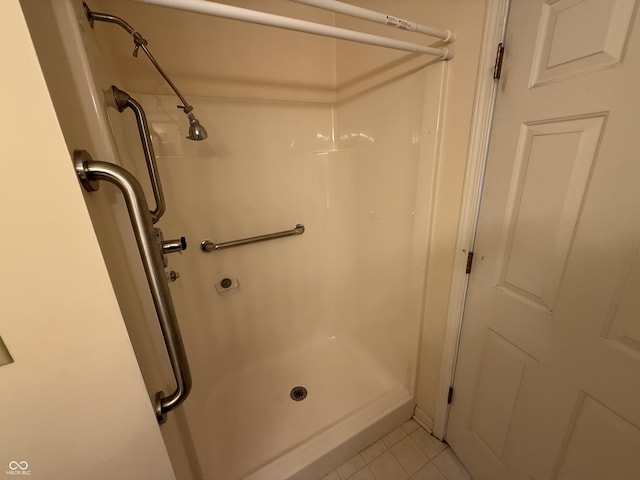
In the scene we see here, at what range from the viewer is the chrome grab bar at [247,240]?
1353 mm

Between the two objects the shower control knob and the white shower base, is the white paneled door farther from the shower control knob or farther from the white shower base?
the shower control knob

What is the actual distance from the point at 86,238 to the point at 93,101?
304 millimetres

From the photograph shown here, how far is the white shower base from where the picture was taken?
108 centimetres

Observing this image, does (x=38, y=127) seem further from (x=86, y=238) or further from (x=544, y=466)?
(x=544, y=466)

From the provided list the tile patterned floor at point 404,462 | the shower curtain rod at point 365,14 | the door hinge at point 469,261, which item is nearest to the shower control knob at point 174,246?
the shower curtain rod at point 365,14

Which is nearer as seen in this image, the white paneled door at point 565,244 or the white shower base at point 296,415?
the white paneled door at point 565,244

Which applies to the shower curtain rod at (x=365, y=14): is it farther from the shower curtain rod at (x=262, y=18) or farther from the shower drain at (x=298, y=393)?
the shower drain at (x=298, y=393)

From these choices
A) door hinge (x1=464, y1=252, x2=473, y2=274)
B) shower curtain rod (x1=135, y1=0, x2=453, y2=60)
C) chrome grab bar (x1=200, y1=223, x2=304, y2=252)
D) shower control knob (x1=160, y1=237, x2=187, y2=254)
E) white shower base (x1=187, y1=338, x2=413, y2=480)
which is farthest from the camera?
chrome grab bar (x1=200, y1=223, x2=304, y2=252)

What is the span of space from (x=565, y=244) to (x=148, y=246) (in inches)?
38.9

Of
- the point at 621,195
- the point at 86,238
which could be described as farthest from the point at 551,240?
the point at 86,238

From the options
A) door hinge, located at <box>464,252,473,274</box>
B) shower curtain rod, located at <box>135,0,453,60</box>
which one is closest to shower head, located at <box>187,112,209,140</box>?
shower curtain rod, located at <box>135,0,453,60</box>

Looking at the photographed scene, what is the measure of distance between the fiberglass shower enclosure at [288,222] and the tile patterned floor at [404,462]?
0.08 meters

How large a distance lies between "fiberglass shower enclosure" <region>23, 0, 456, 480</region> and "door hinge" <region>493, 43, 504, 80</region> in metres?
Answer: 0.17

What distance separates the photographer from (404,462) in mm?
1163
